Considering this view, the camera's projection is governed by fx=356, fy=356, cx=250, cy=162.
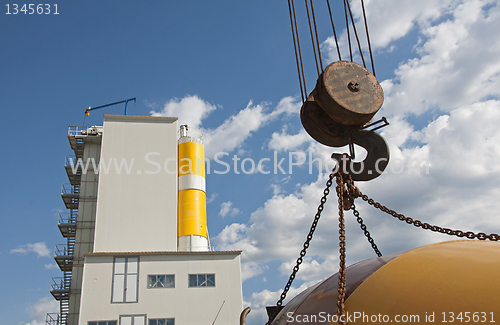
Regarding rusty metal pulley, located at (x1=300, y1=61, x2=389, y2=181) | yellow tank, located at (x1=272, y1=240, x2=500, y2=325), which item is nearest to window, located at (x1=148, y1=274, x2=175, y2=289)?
rusty metal pulley, located at (x1=300, y1=61, x2=389, y2=181)

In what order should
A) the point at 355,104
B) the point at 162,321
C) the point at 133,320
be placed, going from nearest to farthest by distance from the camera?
the point at 355,104, the point at 133,320, the point at 162,321

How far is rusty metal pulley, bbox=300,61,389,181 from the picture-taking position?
5.02 metres

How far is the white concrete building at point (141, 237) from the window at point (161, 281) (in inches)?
2.4

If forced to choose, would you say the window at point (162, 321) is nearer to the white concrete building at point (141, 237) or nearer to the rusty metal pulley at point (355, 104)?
the white concrete building at point (141, 237)

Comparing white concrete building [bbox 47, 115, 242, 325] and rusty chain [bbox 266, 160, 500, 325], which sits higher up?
white concrete building [bbox 47, 115, 242, 325]

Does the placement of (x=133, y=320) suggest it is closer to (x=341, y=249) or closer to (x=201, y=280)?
(x=201, y=280)

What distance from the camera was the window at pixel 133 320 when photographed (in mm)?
20906

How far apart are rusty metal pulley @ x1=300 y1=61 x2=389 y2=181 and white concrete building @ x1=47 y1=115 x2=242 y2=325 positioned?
19.5 metres

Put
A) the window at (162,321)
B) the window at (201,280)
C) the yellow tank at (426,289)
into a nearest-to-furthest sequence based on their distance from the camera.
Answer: the yellow tank at (426,289) → the window at (162,321) → the window at (201,280)

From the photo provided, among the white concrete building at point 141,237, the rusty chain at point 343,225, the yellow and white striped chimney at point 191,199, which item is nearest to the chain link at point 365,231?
the rusty chain at point 343,225

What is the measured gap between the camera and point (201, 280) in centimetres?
2291

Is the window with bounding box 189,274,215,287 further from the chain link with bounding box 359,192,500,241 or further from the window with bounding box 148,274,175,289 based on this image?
the chain link with bounding box 359,192,500,241

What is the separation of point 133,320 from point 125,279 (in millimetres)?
2448

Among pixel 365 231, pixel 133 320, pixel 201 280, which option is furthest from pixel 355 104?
pixel 133 320
